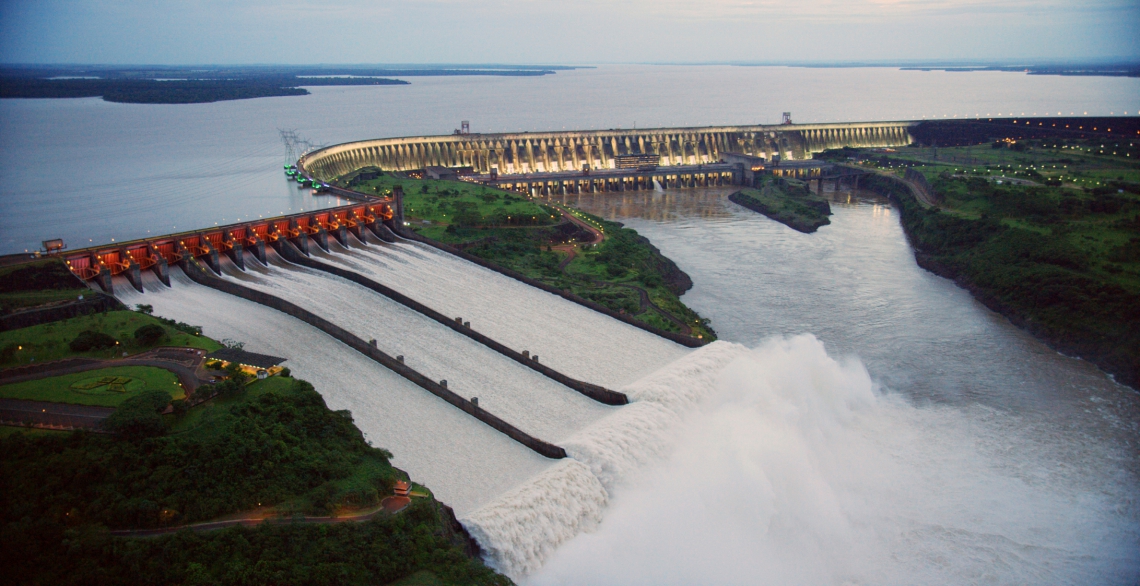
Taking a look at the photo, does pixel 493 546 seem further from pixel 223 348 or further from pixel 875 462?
pixel 875 462

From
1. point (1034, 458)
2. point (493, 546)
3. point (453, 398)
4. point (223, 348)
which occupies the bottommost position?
point (1034, 458)

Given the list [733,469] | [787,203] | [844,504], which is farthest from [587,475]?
[787,203]

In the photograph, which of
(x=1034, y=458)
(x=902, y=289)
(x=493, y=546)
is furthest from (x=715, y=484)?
(x=902, y=289)

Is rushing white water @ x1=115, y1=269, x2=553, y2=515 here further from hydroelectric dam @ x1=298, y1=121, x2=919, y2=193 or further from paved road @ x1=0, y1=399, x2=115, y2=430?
hydroelectric dam @ x1=298, y1=121, x2=919, y2=193

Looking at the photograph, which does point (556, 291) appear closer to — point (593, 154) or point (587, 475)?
point (587, 475)

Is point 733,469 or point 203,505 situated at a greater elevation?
point 203,505

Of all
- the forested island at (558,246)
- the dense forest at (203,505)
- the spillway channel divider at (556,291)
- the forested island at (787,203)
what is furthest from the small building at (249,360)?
the forested island at (787,203)
